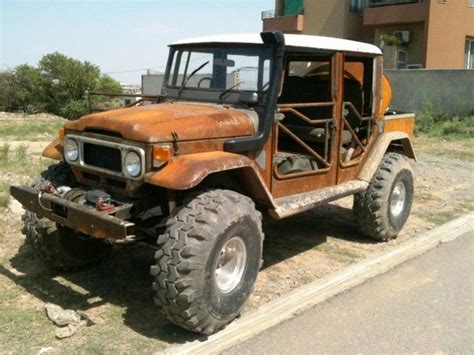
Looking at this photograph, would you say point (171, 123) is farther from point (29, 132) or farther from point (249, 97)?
point (29, 132)

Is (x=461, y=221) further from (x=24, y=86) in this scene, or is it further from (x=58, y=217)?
(x=24, y=86)

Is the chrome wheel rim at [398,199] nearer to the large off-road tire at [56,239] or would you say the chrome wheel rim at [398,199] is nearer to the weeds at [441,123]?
the large off-road tire at [56,239]

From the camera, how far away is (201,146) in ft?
13.7

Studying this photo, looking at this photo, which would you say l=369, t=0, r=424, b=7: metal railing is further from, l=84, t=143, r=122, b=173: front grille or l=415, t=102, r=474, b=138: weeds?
l=84, t=143, r=122, b=173: front grille

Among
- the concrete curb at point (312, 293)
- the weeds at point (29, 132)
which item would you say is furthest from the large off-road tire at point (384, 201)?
the weeds at point (29, 132)

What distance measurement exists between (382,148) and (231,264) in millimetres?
2662

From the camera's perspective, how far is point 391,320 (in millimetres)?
4332

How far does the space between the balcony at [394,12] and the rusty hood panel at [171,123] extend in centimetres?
2184

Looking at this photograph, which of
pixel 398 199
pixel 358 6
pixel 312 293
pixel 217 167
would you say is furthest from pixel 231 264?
pixel 358 6

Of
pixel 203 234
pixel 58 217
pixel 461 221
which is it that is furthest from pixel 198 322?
pixel 461 221

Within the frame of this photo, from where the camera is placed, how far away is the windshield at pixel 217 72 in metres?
4.83

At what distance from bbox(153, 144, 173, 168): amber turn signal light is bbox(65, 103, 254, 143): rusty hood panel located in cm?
6

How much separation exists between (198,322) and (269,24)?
94.7 ft

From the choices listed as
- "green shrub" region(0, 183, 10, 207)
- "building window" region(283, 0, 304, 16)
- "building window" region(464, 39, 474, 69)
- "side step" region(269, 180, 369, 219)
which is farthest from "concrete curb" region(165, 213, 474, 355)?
"building window" region(283, 0, 304, 16)
